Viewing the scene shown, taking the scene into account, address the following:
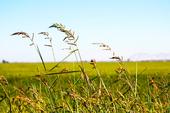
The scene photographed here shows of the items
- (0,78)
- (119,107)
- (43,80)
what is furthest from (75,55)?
(0,78)

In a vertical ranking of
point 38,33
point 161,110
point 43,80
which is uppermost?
point 38,33

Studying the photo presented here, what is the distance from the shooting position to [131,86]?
3.43 metres

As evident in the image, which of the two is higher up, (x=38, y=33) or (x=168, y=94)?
(x=38, y=33)

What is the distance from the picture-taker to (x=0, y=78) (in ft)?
9.86

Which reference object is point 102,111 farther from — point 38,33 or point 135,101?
point 38,33

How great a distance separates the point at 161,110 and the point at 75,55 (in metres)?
0.89

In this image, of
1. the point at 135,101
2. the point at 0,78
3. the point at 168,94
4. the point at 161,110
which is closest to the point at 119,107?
the point at 135,101

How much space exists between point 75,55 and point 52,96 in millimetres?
381

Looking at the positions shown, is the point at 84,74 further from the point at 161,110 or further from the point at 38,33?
the point at 161,110

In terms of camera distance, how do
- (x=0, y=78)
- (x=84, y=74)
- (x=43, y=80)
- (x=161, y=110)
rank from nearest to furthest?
(x=0, y=78)
(x=84, y=74)
(x=43, y=80)
(x=161, y=110)

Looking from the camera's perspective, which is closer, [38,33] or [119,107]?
[38,33]

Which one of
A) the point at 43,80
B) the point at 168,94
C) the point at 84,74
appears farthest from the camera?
the point at 168,94

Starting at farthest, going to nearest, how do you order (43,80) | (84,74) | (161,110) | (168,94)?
(168,94) < (161,110) < (43,80) < (84,74)

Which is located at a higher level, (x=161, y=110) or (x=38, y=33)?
(x=38, y=33)
